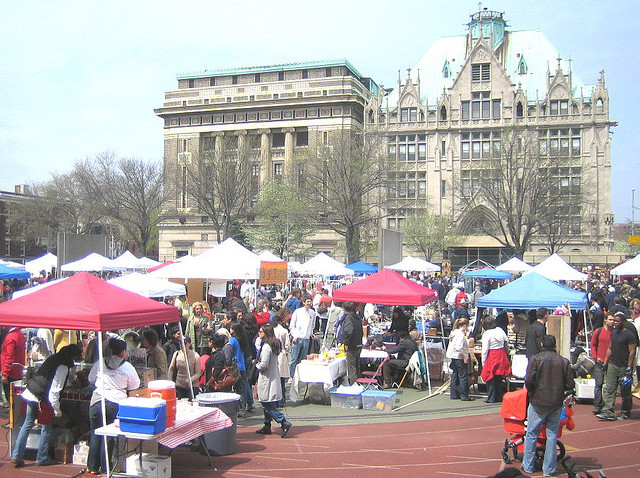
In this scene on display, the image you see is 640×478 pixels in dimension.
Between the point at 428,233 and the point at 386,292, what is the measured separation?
42917 mm

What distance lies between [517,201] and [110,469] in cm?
4274

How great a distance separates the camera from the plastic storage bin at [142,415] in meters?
7.37

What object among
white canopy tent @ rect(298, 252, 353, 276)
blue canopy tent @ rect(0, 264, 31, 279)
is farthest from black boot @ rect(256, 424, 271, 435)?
white canopy tent @ rect(298, 252, 353, 276)

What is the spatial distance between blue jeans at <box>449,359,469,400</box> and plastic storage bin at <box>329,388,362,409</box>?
2.22 meters

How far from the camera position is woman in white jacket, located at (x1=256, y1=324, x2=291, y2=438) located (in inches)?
398

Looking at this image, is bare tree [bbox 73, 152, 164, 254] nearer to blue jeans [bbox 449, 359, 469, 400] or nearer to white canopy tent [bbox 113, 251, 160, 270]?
white canopy tent [bbox 113, 251, 160, 270]

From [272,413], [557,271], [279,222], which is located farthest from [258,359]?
[279,222]

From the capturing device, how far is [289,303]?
789 inches

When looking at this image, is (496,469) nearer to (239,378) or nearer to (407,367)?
(239,378)

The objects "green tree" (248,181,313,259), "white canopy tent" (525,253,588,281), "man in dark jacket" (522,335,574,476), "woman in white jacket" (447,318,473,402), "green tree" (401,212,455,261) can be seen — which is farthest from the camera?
"green tree" (401,212,455,261)

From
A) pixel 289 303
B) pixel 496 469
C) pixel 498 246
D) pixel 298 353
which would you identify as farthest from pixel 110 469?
pixel 498 246

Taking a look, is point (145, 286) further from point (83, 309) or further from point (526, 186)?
point (526, 186)

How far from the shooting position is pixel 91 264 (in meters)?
26.4

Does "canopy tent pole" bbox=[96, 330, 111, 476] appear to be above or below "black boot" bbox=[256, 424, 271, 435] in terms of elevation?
above
